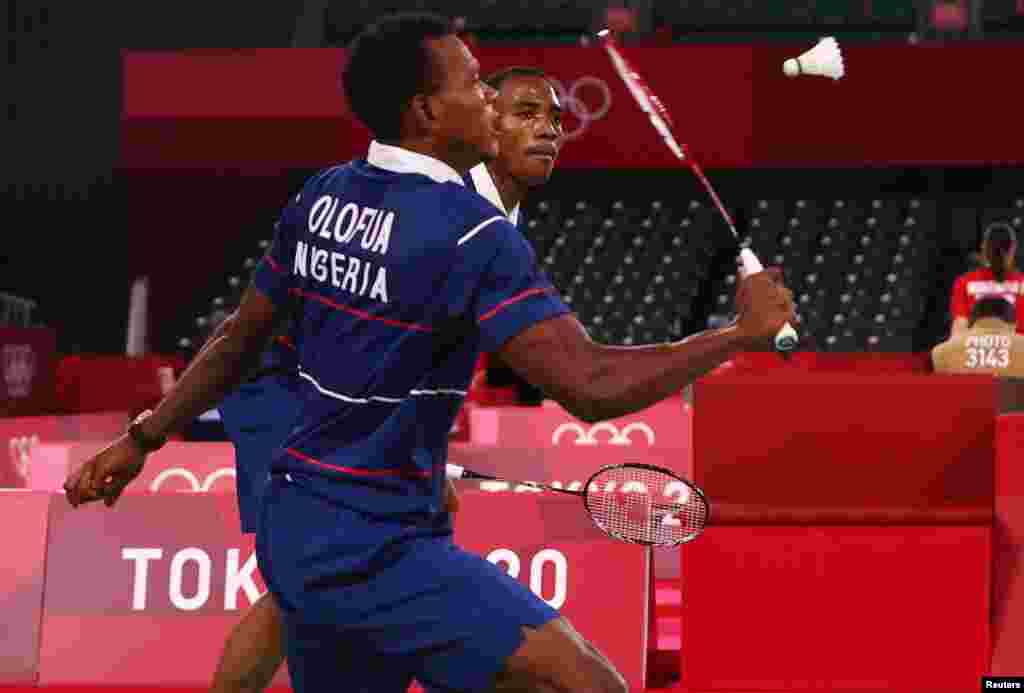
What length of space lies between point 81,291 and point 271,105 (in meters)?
2.92

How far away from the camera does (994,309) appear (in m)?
7.16

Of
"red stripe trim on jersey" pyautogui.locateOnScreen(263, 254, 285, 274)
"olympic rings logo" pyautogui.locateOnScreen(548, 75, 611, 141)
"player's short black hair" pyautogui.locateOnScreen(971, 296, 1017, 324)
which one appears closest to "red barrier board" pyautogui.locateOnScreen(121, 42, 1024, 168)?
"olympic rings logo" pyautogui.locateOnScreen(548, 75, 611, 141)

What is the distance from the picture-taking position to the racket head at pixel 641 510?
3445 mm

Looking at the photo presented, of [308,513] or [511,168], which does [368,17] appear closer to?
[511,168]

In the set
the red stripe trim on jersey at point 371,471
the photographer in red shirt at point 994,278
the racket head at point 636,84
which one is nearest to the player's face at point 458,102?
the red stripe trim on jersey at point 371,471

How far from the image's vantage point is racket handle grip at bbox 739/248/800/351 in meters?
2.07

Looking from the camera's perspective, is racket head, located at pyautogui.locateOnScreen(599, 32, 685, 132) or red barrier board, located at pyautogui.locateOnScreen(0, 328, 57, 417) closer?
racket head, located at pyautogui.locateOnScreen(599, 32, 685, 132)

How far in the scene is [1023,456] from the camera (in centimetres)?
452

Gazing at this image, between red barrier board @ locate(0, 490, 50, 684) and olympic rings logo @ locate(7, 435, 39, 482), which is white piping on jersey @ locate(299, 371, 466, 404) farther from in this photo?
olympic rings logo @ locate(7, 435, 39, 482)

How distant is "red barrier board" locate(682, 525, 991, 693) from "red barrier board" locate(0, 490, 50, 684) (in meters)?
1.77

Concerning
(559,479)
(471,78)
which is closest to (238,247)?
(559,479)

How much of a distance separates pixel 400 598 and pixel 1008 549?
289cm

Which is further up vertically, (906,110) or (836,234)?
(906,110)

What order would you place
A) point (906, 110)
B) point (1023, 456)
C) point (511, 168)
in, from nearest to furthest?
point (511, 168)
point (1023, 456)
point (906, 110)
